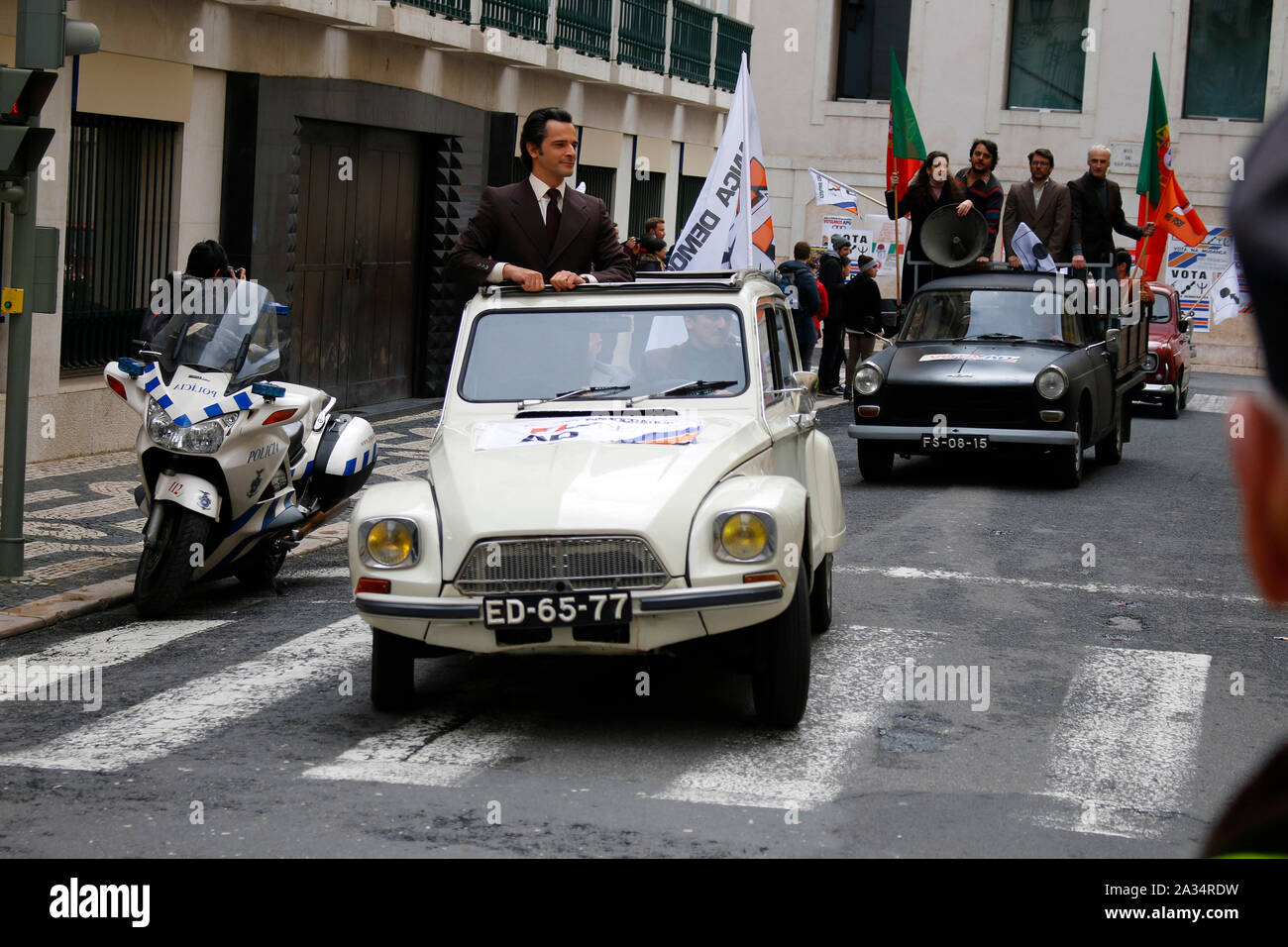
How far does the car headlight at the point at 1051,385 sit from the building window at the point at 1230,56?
2551 cm

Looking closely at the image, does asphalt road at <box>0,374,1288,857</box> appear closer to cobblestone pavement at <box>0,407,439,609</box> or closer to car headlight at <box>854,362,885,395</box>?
cobblestone pavement at <box>0,407,439,609</box>

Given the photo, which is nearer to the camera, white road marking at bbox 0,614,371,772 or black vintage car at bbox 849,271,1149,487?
white road marking at bbox 0,614,371,772

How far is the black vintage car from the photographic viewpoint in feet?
47.7

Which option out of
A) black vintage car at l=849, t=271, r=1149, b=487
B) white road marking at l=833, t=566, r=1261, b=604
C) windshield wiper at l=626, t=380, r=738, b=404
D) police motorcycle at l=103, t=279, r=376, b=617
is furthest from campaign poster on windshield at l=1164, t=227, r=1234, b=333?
windshield wiper at l=626, t=380, r=738, b=404

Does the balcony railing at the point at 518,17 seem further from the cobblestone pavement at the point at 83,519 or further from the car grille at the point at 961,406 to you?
the car grille at the point at 961,406

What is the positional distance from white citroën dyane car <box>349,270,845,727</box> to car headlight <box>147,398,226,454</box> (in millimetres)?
1629

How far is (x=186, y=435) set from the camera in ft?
Result: 28.2

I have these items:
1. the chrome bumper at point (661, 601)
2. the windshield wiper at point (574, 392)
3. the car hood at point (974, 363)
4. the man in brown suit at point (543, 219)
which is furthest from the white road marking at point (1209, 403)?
the chrome bumper at point (661, 601)

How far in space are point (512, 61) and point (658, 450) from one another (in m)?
16.0

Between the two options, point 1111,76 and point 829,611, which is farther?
point 1111,76

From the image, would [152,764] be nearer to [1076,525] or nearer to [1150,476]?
[1076,525]

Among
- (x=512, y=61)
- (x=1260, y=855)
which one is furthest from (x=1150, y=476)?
(x=1260, y=855)

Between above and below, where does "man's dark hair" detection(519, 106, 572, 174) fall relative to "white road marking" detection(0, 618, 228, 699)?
above
